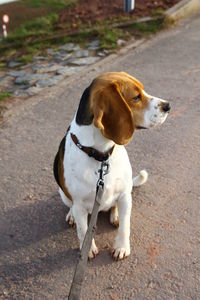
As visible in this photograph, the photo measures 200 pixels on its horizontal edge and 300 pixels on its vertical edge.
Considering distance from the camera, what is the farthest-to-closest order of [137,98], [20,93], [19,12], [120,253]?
[19,12], [20,93], [120,253], [137,98]

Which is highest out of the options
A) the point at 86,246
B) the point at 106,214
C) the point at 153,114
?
the point at 153,114

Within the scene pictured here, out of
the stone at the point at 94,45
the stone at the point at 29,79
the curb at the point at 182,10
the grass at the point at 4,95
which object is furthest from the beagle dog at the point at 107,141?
the curb at the point at 182,10

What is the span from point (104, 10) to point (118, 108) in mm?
6303

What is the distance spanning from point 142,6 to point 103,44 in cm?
177

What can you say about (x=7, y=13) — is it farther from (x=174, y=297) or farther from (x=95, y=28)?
(x=174, y=297)

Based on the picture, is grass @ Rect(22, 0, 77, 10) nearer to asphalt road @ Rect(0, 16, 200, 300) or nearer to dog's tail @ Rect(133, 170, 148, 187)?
asphalt road @ Rect(0, 16, 200, 300)

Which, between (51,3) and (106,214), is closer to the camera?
(106,214)

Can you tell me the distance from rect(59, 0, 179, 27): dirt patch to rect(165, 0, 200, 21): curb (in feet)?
0.69

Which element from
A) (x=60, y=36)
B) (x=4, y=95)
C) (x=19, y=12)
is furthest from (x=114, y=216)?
(x=19, y=12)

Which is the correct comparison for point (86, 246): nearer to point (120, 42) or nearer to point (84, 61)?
point (84, 61)

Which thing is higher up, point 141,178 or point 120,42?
point 120,42

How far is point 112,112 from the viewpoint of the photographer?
2539 millimetres

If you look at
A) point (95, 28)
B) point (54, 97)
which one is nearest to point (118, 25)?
point (95, 28)

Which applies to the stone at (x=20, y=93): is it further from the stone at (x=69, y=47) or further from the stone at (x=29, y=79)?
the stone at (x=69, y=47)
